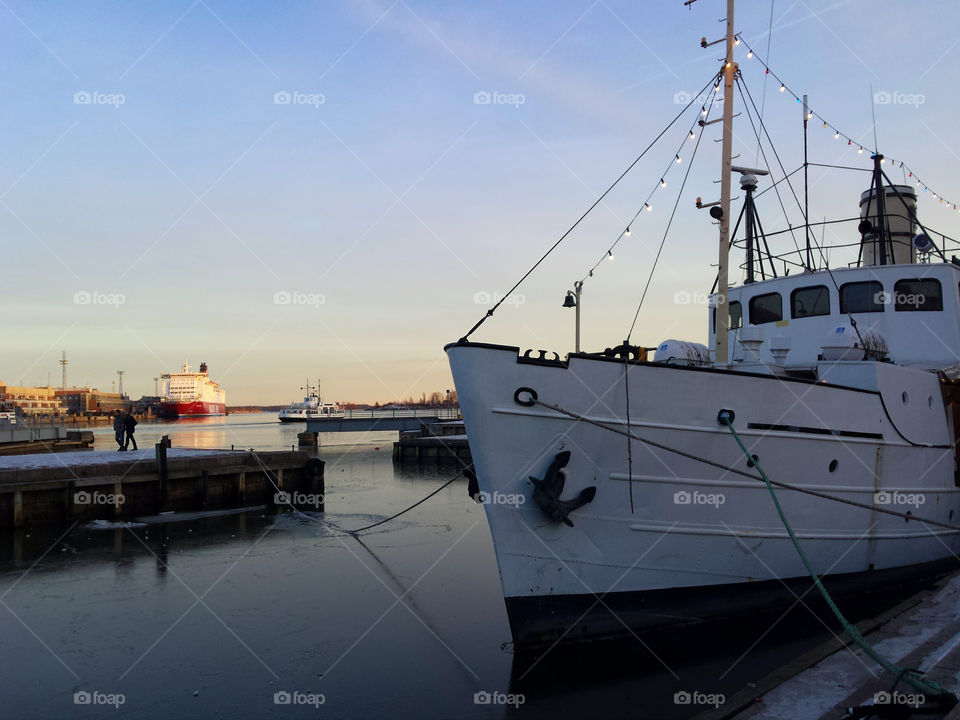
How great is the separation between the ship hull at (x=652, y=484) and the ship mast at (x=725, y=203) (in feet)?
3.77

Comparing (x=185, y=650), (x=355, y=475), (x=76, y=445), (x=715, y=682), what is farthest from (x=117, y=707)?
(x=76, y=445)

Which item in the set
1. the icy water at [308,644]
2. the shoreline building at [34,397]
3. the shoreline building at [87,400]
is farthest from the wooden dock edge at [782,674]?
the shoreline building at [87,400]

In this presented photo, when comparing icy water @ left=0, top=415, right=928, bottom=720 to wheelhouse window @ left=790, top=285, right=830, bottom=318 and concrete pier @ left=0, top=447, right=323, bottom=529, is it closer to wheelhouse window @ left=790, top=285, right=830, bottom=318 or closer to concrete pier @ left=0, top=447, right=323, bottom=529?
concrete pier @ left=0, top=447, right=323, bottom=529

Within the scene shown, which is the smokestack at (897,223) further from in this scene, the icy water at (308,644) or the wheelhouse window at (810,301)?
the icy water at (308,644)

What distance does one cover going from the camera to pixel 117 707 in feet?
22.6

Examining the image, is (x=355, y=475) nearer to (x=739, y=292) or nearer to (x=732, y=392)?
(x=739, y=292)

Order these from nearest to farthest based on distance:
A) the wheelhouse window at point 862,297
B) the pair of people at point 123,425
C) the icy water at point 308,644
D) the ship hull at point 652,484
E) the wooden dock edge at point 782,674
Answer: the wooden dock edge at point 782,674
the icy water at point 308,644
the ship hull at point 652,484
the wheelhouse window at point 862,297
the pair of people at point 123,425

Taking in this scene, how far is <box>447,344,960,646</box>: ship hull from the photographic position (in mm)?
7812

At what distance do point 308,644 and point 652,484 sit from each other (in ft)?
15.9

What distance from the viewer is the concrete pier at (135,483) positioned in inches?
627

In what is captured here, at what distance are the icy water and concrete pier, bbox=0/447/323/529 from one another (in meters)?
1.52

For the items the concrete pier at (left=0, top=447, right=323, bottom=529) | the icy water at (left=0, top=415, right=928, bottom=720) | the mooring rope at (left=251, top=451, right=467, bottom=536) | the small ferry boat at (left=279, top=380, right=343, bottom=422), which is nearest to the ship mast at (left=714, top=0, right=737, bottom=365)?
the icy water at (left=0, top=415, right=928, bottom=720)

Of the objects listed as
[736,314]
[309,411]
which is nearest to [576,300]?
[736,314]

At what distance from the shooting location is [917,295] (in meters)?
12.3
